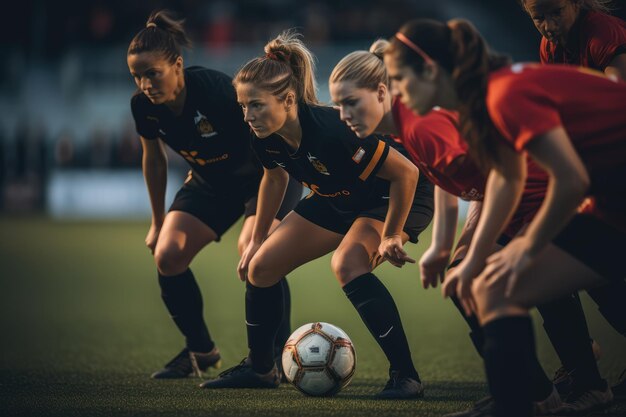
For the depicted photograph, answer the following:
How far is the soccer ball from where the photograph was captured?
4328 millimetres

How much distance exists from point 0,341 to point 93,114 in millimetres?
18109

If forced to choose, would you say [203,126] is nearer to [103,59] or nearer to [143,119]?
[143,119]

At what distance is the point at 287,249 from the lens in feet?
14.4

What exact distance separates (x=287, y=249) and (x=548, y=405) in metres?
1.39

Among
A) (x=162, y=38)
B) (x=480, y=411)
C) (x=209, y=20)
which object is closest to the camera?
(x=480, y=411)

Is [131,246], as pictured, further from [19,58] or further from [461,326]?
[19,58]

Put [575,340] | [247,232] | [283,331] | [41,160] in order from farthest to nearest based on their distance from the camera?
[41,160] < [283,331] < [247,232] < [575,340]

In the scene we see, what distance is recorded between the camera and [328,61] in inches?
858

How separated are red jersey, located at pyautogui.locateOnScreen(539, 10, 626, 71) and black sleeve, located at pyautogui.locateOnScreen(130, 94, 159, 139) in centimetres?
217

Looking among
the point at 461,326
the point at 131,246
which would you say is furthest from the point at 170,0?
the point at 461,326

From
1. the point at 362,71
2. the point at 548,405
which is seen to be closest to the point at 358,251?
the point at 362,71

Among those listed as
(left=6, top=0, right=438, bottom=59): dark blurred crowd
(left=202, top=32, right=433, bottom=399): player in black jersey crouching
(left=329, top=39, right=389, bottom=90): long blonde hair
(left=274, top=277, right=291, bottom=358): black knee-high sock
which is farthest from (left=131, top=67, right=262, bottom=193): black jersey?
(left=6, top=0, right=438, bottom=59): dark blurred crowd

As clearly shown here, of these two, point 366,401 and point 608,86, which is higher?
point 608,86

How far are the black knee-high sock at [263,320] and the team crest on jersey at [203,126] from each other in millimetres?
936
